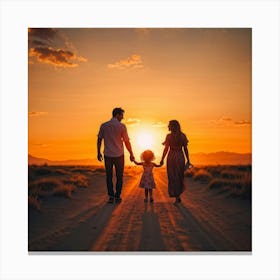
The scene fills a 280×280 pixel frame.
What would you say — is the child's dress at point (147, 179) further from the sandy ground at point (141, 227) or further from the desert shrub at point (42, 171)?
the desert shrub at point (42, 171)

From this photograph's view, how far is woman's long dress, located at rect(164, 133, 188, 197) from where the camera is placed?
35.7 ft

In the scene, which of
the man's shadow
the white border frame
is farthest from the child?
the white border frame

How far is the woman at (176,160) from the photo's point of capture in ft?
35.5

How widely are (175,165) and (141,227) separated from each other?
2814 millimetres

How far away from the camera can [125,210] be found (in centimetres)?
985

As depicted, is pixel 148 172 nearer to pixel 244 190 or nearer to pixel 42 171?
pixel 244 190

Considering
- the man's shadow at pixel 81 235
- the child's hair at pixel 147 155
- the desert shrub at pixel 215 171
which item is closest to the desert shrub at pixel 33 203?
the man's shadow at pixel 81 235

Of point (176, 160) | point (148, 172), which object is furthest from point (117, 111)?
point (176, 160)

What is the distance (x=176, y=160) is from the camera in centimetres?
1095
